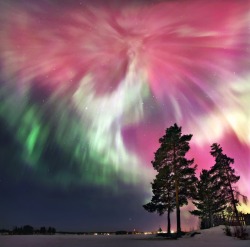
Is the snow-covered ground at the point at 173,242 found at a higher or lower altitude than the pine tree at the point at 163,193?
lower

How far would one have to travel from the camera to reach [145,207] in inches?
1993

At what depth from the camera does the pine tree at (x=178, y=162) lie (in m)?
44.1

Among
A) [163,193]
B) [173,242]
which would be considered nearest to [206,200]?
[163,193]

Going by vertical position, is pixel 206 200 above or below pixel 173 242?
above

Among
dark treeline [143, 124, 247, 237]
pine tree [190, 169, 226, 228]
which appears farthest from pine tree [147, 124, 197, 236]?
pine tree [190, 169, 226, 228]

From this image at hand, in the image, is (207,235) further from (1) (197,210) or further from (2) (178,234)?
(1) (197,210)

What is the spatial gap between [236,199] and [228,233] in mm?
10093

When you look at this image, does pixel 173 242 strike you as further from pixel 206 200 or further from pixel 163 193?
pixel 206 200

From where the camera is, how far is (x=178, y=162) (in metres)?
44.8

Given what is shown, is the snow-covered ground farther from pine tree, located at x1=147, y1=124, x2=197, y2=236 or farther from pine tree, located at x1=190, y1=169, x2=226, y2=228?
pine tree, located at x1=190, y1=169, x2=226, y2=228

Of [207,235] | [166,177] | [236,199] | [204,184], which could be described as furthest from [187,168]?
[204,184]

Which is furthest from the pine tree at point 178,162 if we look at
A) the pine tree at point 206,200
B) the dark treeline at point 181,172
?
the pine tree at point 206,200

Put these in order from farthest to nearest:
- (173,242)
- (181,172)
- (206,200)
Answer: (206,200) < (181,172) < (173,242)

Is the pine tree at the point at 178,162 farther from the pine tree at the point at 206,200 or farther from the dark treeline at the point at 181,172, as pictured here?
the pine tree at the point at 206,200
